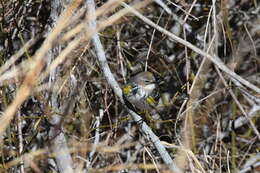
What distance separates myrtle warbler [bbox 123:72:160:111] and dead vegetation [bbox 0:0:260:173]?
106mm

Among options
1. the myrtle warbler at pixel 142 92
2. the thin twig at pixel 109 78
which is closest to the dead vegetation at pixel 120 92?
the thin twig at pixel 109 78

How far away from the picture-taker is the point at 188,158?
1.76m

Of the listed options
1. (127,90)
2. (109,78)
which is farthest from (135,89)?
(109,78)

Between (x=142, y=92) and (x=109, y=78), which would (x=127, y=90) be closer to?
(x=142, y=92)

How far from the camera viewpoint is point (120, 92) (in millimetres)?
1979

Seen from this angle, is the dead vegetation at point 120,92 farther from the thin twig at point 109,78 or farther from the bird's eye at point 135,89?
the bird's eye at point 135,89

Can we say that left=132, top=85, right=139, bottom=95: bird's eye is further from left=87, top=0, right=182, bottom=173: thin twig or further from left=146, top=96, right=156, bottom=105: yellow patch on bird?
left=87, top=0, right=182, bottom=173: thin twig

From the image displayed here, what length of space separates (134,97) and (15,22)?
0.78 metres

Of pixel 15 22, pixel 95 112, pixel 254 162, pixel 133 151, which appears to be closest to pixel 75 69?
pixel 95 112

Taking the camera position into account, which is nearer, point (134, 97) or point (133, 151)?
point (134, 97)

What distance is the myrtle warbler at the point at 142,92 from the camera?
208 cm

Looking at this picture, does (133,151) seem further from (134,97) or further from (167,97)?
(134,97)

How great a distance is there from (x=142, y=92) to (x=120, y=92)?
226mm

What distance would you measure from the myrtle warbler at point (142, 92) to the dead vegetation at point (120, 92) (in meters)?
0.11
